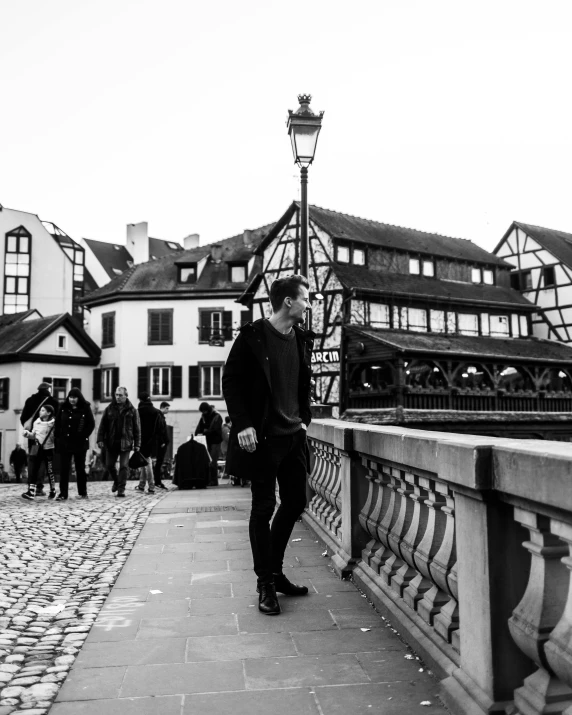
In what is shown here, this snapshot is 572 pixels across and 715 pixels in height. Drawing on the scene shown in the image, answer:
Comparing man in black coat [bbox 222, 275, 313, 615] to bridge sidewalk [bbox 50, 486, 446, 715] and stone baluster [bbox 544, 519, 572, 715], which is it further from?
stone baluster [bbox 544, 519, 572, 715]

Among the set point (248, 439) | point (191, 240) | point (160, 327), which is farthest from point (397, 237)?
point (248, 439)

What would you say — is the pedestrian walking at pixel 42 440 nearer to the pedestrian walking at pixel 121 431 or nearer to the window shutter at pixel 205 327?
the pedestrian walking at pixel 121 431

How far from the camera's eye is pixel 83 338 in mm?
42594

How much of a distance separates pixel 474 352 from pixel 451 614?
2962cm

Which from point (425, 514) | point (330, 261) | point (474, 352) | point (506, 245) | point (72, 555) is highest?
point (506, 245)

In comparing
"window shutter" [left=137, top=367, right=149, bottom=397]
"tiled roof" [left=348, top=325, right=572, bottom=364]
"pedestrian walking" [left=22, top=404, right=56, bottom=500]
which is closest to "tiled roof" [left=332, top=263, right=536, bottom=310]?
"tiled roof" [left=348, top=325, right=572, bottom=364]

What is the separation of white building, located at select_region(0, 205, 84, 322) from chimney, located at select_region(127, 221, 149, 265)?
9.19 meters

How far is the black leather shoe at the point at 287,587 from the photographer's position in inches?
179

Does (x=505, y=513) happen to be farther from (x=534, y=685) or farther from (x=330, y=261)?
(x=330, y=261)

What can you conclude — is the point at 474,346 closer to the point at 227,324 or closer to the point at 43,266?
the point at 227,324

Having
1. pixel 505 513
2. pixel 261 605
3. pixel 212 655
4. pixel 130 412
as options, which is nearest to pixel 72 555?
pixel 261 605

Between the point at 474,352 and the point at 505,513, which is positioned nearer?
the point at 505,513

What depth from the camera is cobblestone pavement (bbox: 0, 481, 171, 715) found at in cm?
320

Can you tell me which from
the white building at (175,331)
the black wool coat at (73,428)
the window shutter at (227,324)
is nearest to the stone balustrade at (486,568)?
the black wool coat at (73,428)
